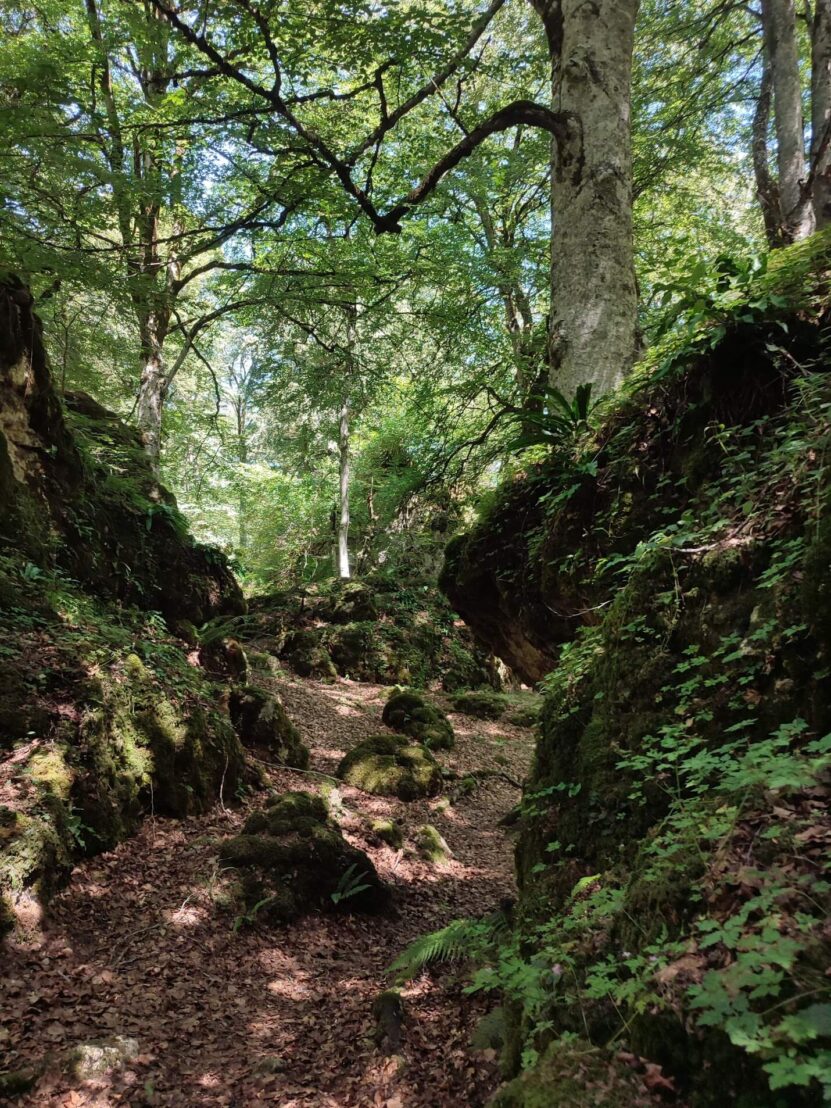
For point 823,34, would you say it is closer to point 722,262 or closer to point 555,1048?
point 722,262

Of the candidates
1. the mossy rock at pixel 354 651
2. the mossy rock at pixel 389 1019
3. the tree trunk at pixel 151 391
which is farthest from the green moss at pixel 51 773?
the mossy rock at pixel 354 651

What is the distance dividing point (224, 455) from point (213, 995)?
47.2ft

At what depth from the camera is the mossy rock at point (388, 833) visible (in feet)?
20.7

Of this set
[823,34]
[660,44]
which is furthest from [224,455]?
[823,34]

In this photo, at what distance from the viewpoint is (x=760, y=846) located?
1686mm

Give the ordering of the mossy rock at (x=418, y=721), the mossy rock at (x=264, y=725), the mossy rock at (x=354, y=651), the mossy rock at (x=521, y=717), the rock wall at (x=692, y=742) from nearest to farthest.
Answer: the rock wall at (x=692, y=742), the mossy rock at (x=264, y=725), the mossy rock at (x=418, y=721), the mossy rock at (x=521, y=717), the mossy rock at (x=354, y=651)

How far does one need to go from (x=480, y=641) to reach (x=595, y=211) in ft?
14.4

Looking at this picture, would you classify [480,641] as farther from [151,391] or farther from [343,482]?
[343,482]

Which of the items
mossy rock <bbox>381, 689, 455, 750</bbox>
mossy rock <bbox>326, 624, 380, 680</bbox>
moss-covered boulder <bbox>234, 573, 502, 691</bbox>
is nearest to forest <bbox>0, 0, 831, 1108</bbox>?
mossy rock <bbox>381, 689, 455, 750</bbox>

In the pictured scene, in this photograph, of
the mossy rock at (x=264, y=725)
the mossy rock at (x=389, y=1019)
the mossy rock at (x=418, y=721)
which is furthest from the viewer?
the mossy rock at (x=418, y=721)

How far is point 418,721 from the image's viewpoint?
420 inches

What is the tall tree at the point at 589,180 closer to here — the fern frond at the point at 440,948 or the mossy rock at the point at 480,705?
the fern frond at the point at 440,948

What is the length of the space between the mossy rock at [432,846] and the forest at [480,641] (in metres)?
0.05

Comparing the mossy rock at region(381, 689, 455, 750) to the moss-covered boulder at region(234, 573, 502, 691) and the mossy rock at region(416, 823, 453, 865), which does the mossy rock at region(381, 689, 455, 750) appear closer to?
the moss-covered boulder at region(234, 573, 502, 691)
